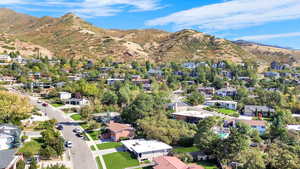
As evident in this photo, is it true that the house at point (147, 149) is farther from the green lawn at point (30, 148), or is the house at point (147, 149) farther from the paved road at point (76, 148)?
the green lawn at point (30, 148)

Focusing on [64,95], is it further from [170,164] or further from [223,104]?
[170,164]

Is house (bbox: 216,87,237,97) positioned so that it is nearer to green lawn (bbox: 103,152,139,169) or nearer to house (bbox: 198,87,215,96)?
house (bbox: 198,87,215,96)

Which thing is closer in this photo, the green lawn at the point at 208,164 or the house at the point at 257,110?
the green lawn at the point at 208,164


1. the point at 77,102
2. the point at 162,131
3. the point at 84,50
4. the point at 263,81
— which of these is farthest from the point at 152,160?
the point at 84,50

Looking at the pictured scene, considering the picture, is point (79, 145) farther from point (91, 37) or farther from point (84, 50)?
point (91, 37)

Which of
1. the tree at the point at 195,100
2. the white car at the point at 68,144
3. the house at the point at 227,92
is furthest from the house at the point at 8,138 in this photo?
the house at the point at 227,92

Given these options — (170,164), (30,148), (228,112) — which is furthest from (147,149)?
(228,112)

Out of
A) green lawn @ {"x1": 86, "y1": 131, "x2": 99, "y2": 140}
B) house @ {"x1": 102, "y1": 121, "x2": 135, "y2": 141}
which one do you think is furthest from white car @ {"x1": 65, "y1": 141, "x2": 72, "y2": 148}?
house @ {"x1": 102, "y1": 121, "x2": 135, "y2": 141}

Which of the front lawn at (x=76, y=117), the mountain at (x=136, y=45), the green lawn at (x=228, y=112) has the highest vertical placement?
the mountain at (x=136, y=45)
